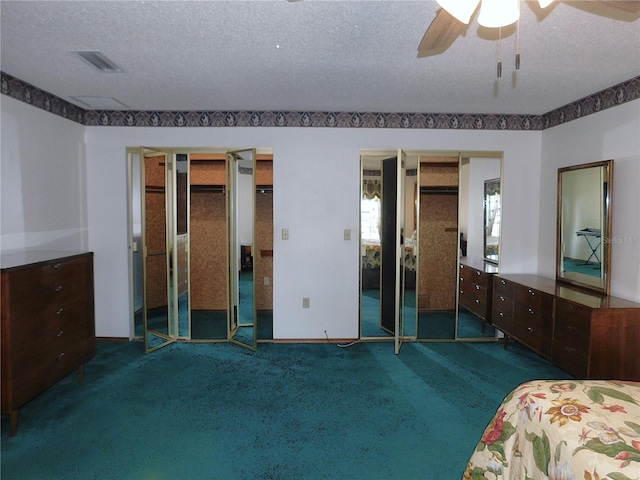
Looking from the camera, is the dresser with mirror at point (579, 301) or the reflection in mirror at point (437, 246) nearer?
the dresser with mirror at point (579, 301)

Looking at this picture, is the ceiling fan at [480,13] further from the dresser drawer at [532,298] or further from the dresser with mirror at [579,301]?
the dresser drawer at [532,298]

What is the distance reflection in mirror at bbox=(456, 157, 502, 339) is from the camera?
4.16 metres

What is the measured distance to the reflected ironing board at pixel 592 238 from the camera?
331 cm

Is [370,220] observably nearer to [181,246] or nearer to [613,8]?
[181,246]

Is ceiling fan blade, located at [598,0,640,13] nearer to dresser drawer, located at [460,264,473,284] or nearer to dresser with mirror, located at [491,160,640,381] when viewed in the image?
dresser with mirror, located at [491,160,640,381]

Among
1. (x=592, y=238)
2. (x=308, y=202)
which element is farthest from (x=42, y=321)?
(x=592, y=238)

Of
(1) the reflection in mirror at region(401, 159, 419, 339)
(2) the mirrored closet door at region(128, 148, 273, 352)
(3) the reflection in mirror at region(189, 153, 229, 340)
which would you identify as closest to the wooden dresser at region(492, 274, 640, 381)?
(1) the reflection in mirror at region(401, 159, 419, 339)

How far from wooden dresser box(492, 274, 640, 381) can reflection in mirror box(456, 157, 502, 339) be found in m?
0.44

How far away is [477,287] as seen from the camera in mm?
4168

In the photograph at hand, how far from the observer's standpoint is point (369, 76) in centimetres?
Result: 298

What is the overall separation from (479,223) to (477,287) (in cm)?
69

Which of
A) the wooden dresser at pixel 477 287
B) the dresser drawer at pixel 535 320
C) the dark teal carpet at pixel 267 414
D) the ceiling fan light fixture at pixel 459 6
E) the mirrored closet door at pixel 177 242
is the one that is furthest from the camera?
the wooden dresser at pixel 477 287

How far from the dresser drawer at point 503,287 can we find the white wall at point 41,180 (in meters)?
4.30

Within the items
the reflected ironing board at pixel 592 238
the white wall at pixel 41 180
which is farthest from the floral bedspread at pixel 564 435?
the white wall at pixel 41 180
